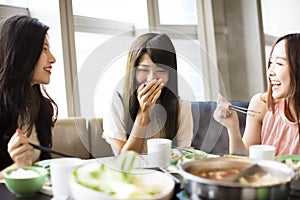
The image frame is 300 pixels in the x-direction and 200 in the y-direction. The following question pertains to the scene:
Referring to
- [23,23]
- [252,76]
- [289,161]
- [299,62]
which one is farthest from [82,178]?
[252,76]

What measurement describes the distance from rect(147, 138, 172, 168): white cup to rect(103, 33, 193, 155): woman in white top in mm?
38

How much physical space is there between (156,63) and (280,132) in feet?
2.01

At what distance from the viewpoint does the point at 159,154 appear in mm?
1011

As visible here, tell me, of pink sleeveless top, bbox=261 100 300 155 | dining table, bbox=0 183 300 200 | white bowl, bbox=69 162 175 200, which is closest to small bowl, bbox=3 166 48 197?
dining table, bbox=0 183 300 200

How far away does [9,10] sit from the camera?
2.02 m

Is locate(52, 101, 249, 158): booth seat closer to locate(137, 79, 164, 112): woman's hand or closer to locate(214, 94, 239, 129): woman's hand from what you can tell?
locate(214, 94, 239, 129): woman's hand

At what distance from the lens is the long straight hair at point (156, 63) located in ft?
3.46

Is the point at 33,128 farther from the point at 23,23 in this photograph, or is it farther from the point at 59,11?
the point at 59,11

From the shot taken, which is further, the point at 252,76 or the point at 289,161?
the point at 252,76

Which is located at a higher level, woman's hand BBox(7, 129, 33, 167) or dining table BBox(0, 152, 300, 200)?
woman's hand BBox(7, 129, 33, 167)

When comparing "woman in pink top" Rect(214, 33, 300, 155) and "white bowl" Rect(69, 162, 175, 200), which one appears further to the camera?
"woman in pink top" Rect(214, 33, 300, 155)

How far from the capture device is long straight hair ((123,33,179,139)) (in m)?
1.05

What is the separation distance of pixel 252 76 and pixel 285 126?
1.92 meters

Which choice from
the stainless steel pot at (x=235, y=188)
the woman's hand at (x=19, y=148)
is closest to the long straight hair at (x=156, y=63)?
the woman's hand at (x=19, y=148)
